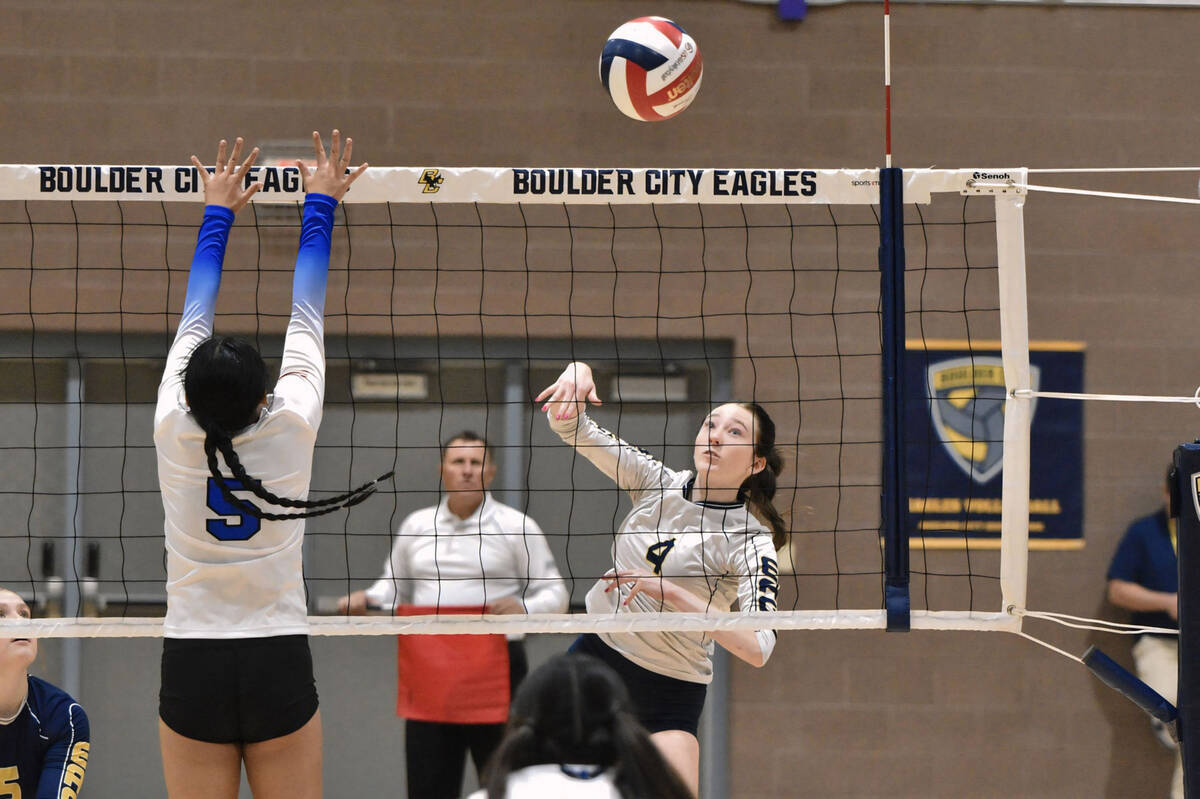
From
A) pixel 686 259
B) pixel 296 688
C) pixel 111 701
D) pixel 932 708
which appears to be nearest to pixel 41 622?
pixel 296 688

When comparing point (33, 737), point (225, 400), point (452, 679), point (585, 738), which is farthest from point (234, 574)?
point (452, 679)

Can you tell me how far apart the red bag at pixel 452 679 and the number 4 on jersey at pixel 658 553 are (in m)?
1.08

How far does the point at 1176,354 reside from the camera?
559 centimetres

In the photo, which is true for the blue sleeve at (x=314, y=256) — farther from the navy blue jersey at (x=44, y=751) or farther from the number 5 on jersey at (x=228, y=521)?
the navy blue jersey at (x=44, y=751)

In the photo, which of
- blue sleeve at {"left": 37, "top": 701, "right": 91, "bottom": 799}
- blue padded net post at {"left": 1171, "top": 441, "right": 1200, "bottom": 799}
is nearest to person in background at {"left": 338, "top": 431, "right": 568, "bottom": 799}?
blue sleeve at {"left": 37, "top": 701, "right": 91, "bottom": 799}

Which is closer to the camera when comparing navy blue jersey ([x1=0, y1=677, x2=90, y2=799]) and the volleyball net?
navy blue jersey ([x1=0, y1=677, x2=90, y2=799])

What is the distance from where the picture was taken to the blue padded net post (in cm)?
301

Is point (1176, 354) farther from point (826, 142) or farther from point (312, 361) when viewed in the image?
point (312, 361)

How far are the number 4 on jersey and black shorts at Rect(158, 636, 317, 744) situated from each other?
1.25 metres

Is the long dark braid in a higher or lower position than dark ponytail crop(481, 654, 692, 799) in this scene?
higher

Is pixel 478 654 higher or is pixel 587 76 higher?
pixel 587 76

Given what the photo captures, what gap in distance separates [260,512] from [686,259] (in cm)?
319

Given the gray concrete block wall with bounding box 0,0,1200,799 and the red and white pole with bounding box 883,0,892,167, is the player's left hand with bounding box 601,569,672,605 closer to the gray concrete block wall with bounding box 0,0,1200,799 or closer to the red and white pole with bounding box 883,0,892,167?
the red and white pole with bounding box 883,0,892,167

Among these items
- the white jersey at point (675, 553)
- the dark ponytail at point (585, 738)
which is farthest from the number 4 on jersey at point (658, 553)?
the dark ponytail at point (585, 738)
